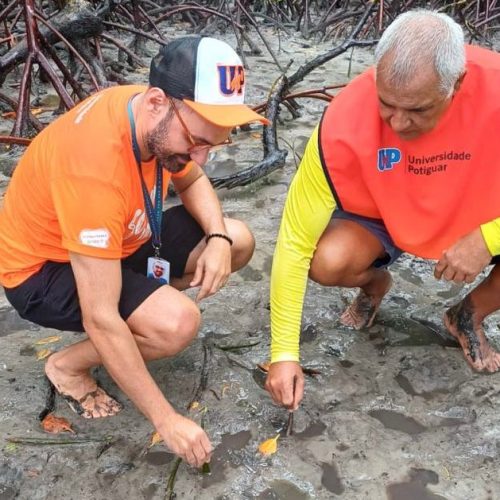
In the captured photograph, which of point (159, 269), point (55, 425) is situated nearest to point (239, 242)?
point (159, 269)

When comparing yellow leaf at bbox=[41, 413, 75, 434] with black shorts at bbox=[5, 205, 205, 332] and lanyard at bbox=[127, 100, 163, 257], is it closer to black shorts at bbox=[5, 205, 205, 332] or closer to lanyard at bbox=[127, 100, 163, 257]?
black shorts at bbox=[5, 205, 205, 332]

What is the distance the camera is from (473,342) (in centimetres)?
210

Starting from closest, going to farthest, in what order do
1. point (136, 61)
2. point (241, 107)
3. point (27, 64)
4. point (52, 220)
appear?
point (241, 107), point (52, 220), point (27, 64), point (136, 61)

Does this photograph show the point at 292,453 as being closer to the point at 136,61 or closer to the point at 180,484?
the point at 180,484

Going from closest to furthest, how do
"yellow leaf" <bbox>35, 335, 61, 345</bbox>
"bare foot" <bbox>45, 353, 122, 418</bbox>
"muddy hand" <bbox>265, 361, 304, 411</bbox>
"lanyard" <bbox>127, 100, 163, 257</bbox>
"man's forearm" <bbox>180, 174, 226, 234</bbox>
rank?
"lanyard" <bbox>127, 100, 163, 257</bbox>
"muddy hand" <bbox>265, 361, 304, 411</bbox>
"bare foot" <bbox>45, 353, 122, 418</bbox>
"man's forearm" <bbox>180, 174, 226, 234</bbox>
"yellow leaf" <bbox>35, 335, 61, 345</bbox>

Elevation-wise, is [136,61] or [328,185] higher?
[328,185]

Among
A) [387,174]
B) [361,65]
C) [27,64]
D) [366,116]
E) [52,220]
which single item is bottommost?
[361,65]

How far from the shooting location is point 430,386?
79.9 inches

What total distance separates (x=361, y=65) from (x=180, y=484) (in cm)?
476

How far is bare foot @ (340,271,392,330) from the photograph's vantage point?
87.6 inches

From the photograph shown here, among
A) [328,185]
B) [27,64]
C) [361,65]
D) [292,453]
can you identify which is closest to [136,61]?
[27,64]

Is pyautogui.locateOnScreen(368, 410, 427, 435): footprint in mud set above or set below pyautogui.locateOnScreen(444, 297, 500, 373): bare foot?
below

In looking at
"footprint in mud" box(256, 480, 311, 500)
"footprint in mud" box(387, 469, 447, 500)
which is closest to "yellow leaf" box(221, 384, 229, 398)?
"footprint in mud" box(256, 480, 311, 500)

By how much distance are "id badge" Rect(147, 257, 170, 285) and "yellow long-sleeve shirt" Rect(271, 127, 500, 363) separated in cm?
33
